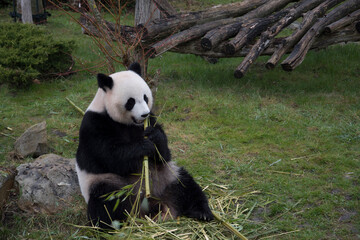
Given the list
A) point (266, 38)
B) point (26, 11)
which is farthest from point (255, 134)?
point (26, 11)

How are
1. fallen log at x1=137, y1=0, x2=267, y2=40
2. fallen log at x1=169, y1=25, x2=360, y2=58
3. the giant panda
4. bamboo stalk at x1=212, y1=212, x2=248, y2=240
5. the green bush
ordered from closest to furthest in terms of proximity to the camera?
bamboo stalk at x1=212, y1=212, x2=248, y2=240
the giant panda
fallen log at x1=169, y1=25, x2=360, y2=58
fallen log at x1=137, y1=0, x2=267, y2=40
the green bush

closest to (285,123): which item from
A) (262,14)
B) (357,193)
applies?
(357,193)

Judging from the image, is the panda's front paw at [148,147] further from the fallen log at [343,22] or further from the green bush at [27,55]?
the fallen log at [343,22]

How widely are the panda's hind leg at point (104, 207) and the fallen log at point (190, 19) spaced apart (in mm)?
3767

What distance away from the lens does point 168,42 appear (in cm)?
644

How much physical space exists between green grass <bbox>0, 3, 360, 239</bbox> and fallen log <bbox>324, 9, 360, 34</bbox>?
3.05 ft

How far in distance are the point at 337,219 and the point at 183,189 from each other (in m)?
1.37

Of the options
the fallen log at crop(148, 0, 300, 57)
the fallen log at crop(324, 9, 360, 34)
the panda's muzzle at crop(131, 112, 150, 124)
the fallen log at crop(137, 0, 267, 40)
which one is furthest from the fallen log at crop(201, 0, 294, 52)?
the panda's muzzle at crop(131, 112, 150, 124)

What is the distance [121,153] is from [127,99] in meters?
0.44

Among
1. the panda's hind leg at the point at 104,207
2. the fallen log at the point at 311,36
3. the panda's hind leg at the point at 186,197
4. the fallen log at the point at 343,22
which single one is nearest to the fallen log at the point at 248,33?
the fallen log at the point at 311,36

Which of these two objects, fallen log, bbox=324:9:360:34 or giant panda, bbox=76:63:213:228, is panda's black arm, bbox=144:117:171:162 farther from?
fallen log, bbox=324:9:360:34

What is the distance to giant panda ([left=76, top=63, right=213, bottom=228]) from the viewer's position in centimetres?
316

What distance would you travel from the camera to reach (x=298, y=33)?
247 inches

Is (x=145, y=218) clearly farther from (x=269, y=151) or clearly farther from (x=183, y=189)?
(x=269, y=151)
